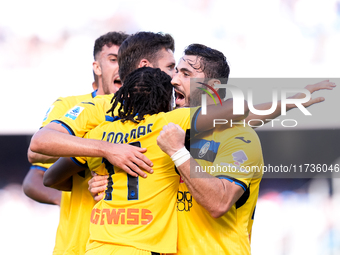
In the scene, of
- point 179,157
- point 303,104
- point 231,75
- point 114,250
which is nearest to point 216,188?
point 179,157

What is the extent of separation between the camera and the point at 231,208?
2.40 meters

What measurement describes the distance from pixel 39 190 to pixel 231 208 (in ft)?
7.99

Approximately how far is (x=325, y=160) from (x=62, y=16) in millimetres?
7921

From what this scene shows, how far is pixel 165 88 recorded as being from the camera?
243 centimetres

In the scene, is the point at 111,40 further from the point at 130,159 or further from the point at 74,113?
the point at 130,159

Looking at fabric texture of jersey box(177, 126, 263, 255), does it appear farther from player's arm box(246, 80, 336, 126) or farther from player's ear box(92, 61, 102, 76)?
player's ear box(92, 61, 102, 76)

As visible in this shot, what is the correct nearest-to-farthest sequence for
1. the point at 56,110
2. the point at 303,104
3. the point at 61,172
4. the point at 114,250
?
the point at 114,250 < the point at 303,104 < the point at 61,172 < the point at 56,110

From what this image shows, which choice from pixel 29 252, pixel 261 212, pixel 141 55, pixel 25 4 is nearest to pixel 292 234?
pixel 261 212

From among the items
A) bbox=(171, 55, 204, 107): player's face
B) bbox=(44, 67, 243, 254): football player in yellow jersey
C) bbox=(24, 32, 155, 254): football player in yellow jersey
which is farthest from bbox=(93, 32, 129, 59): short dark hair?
bbox=(44, 67, 243, 254): football player in yellow jersey

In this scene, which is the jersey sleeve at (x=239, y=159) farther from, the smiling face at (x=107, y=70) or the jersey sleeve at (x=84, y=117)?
the smiling face at (x=107, y=70)

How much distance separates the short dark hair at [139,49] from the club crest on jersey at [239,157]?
3.85ft

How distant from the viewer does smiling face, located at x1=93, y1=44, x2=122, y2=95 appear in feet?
13.3

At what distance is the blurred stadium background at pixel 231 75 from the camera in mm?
8336

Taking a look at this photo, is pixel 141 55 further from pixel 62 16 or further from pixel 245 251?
pixel 62 16
